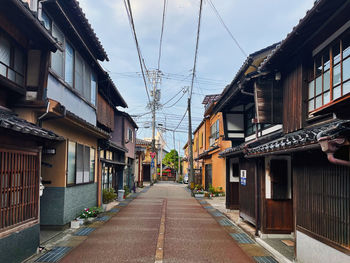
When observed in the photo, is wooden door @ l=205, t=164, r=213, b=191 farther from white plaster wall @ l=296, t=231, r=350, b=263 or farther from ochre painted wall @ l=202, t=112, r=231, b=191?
white plaster wall @ l=296, t=231, r=350, b=263

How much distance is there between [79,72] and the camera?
12.3 m

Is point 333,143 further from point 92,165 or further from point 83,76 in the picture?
point 92,165

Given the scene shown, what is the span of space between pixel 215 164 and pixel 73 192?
55.8ft

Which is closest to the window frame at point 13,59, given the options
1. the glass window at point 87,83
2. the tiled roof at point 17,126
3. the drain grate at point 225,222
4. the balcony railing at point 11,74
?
the balcony railing at point 11,74

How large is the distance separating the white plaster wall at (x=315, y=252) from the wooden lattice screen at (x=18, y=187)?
6.66 meters

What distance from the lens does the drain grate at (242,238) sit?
9922 mm

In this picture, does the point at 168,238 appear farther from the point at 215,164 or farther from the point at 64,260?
the point at 215,164

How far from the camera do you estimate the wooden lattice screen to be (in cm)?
646

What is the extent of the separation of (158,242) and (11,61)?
6688 mm

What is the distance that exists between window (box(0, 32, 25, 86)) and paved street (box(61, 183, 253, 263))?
15.8 ft

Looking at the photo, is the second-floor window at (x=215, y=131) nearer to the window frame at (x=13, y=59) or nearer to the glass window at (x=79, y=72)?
the glass window at (x=79, y=72)

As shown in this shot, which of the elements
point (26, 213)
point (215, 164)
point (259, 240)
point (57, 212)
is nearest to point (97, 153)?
point (57, 212)

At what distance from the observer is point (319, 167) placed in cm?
634

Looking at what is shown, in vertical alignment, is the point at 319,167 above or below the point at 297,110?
below
